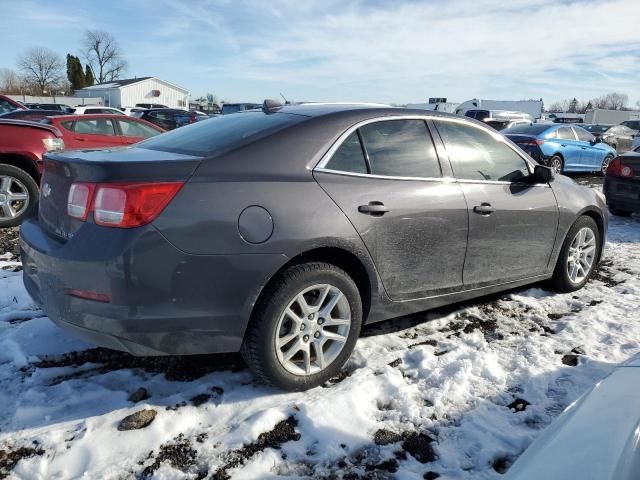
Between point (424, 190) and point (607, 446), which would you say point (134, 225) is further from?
point (607, 446)

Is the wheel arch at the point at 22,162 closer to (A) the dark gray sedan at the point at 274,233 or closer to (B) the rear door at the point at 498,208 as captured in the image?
(A) the dark gray sedan at the point at 274,233

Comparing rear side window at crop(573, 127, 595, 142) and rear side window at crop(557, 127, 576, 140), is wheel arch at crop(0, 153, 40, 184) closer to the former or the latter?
rear side window at crop(557, 127, 576, 140)

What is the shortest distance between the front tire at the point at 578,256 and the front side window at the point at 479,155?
836mm

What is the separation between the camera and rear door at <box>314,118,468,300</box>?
289 centimetres

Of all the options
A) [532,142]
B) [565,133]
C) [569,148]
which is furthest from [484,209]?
[565,133]

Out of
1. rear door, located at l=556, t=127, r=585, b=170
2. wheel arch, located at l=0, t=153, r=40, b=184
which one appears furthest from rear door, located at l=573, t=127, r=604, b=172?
wheel arch, located at l=0, t=153, r=40, b=184

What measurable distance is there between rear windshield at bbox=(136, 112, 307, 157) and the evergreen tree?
87.5m

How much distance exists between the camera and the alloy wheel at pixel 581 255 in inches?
175

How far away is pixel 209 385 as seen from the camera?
2.86 m

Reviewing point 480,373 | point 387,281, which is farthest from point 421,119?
point 480,373

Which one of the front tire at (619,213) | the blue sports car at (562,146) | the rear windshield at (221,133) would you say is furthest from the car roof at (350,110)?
the blue sports car at (562,146)

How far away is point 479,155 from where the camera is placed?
3662 millimetres

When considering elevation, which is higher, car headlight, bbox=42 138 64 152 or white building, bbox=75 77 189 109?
white building, bbox=75 77 189 109

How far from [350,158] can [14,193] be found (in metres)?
4.97
